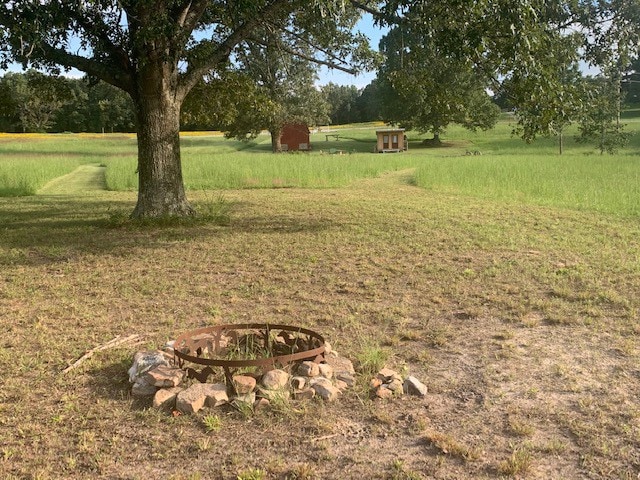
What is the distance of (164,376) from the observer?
3582 mm

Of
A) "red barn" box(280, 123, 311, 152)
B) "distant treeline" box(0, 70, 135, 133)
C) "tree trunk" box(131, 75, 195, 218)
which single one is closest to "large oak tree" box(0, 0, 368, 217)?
"tree trunk" box(131, 75, 195, 218)

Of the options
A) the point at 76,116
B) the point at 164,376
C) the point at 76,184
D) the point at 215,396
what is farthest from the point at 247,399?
the point at 76,116

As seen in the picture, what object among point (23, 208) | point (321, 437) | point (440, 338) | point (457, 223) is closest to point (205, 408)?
point (321, 437)

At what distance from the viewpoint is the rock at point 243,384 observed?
3.48 m

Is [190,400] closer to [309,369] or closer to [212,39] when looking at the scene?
[309,369]

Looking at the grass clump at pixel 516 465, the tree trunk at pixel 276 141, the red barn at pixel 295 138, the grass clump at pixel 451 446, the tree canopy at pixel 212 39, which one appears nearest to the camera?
the grass clump at pixel 516 465

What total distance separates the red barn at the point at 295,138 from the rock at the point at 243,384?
136 feet

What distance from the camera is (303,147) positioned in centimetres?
4456

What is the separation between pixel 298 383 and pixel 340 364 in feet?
1.53

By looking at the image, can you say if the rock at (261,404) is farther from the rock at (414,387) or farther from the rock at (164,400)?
the rock at (414,387)

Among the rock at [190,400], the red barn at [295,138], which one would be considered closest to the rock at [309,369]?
the rock at [190,400]

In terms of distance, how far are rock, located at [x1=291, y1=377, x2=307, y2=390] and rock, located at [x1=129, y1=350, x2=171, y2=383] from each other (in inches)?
33.6

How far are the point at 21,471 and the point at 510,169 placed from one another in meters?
20.2

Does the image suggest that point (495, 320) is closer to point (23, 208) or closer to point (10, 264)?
point (10, 264)
